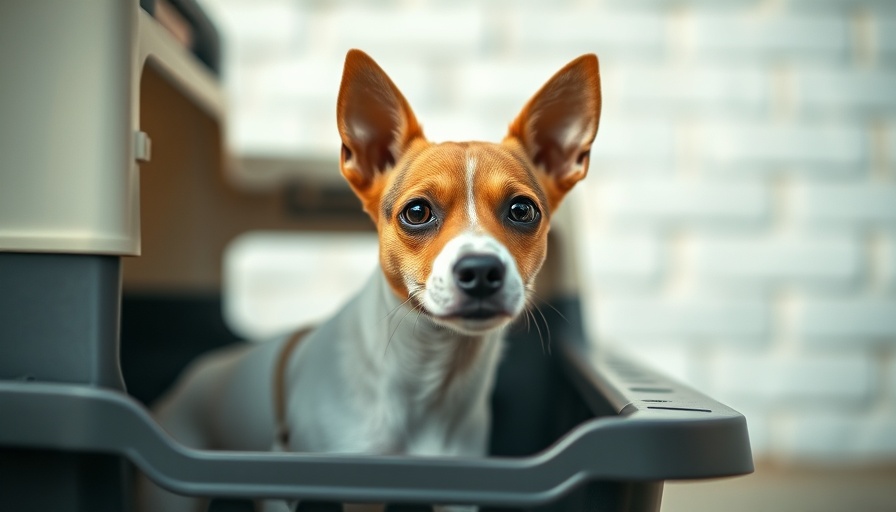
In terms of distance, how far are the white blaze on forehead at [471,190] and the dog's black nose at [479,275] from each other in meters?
0.09

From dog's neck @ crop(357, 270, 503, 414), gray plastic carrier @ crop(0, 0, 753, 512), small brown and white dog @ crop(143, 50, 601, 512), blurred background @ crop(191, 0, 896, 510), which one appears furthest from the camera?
blurred background @ crop(191, 0, 896, 510)

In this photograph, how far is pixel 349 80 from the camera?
79 cm

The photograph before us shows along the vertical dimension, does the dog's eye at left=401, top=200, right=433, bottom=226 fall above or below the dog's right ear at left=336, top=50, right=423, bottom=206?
below

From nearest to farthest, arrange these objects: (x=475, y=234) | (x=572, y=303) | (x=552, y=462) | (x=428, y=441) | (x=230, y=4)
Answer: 1. (x=552, y=462)
2. (x=475, y=234)
3. (x=428, y=441)
4. (x=572, y=303)
5. (x=230, y=4)

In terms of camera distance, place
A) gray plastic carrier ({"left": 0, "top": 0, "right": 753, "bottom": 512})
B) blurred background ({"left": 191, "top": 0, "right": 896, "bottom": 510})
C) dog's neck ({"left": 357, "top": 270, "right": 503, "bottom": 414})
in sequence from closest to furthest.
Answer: gray plastic carrier ({"left": 0, "top": 0, "right": 753, "bottom": 512}) < dog's neck ({"left": 357, "top": 270, "right": 503, "bottom": 414}) < blurred background ({"left": 191, "top": 0, "right": 896, "bottom": 510})

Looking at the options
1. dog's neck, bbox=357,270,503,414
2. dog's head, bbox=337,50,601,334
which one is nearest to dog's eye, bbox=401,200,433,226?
dog's head, bbox=337,50,601,334

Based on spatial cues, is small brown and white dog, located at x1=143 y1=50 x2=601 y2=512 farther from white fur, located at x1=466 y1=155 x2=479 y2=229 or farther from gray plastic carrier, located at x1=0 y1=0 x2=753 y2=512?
gray plastic carrier, located at x1=0 y1=0 x2=753 y2=512

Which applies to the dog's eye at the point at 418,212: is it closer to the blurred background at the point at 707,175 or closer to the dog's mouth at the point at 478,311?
the dog's mouth at the point at 478,311

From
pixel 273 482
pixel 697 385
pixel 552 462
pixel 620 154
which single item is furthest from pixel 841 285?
pixel 273 482

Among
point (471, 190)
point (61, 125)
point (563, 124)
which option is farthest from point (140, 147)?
point (563, 124)

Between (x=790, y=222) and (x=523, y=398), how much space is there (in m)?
0.83

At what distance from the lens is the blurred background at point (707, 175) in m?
1.69

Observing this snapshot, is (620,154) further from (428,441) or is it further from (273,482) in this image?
(273,482)

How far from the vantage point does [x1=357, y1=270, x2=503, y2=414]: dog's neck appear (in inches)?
34.5
